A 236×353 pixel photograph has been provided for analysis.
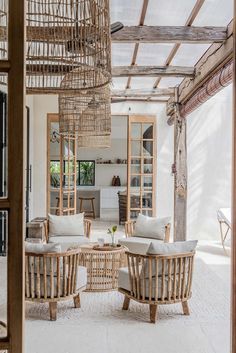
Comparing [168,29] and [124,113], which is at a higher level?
[168,29]

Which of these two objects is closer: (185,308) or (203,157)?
(185,308)

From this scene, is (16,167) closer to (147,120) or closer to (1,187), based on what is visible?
(1,187)

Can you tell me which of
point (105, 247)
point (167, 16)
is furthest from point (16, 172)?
point (105, 247)

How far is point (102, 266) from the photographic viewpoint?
5.77m

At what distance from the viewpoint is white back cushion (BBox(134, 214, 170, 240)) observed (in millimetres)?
6727

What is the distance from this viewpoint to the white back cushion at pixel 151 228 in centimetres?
673

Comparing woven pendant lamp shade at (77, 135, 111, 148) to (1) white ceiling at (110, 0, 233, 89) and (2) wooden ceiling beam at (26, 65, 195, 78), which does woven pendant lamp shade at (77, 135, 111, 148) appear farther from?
(1) white ceiling at (110, 0, 233, 89)

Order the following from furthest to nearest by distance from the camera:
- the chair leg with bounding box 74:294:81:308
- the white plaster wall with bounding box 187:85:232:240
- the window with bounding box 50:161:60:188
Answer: the window with bounding box 50:161:60:188 < the white plaster wall with bounding box 187:85:232:240 < the chair leg with bounding box 74:294:81:308

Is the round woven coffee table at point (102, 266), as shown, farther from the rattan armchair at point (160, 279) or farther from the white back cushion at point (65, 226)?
the white back cushion at point (65, 226)

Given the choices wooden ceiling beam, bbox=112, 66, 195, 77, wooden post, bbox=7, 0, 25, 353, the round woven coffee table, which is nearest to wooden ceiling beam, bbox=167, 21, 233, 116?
wooden ceiling beam, bbox=112, 66, 195, 77

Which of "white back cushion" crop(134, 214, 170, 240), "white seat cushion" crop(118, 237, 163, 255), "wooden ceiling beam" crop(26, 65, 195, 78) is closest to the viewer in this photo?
"wooden ceiling beam" crop(26, 65, 195, 78)

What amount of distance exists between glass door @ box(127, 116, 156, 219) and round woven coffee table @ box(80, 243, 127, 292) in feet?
11.0

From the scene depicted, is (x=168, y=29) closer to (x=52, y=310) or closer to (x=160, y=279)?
(x=160, y=279)

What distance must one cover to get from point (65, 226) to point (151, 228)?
4.46 ft
